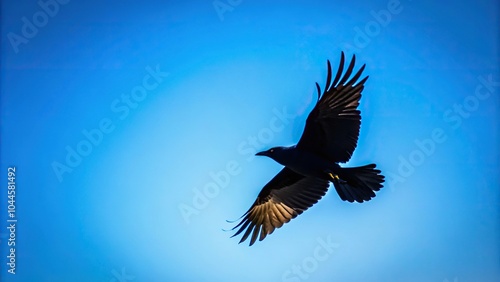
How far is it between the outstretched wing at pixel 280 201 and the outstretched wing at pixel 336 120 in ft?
2.51

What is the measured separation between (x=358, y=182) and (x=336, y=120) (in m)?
0.71

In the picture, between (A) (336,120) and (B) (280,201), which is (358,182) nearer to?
(A) (336,120)

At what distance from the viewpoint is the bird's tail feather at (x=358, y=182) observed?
21.3 feet

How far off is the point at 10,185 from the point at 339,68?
378cm

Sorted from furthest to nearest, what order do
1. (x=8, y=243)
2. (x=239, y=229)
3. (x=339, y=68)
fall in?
(x=239, y=229), (x=8, y=243), (x=339, y=68)

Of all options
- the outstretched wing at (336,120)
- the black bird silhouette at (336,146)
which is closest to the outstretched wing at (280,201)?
the black bird silhouette at (336,146)

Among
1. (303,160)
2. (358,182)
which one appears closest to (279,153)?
(303,160)

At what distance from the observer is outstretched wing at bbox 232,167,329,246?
742cm

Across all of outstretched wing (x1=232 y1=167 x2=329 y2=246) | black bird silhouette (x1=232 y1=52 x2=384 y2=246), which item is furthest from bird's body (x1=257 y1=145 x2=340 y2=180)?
outstretched wing (x1=232 y1=167 x2=329 y2=246)

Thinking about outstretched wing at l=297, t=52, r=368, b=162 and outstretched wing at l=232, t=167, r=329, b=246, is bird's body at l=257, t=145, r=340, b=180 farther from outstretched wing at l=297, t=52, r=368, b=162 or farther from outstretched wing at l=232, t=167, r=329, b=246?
outstretched wing at l=232, t=167, r=329, b=246

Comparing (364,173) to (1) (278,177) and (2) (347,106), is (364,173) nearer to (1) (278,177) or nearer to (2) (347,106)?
(2) (347,106)

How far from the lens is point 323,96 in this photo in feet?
20.9

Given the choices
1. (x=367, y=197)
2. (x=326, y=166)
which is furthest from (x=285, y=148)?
(x=367, y=197)

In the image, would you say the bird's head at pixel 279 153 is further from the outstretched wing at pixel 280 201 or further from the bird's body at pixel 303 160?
the outstretched wing at pixel 280 201
